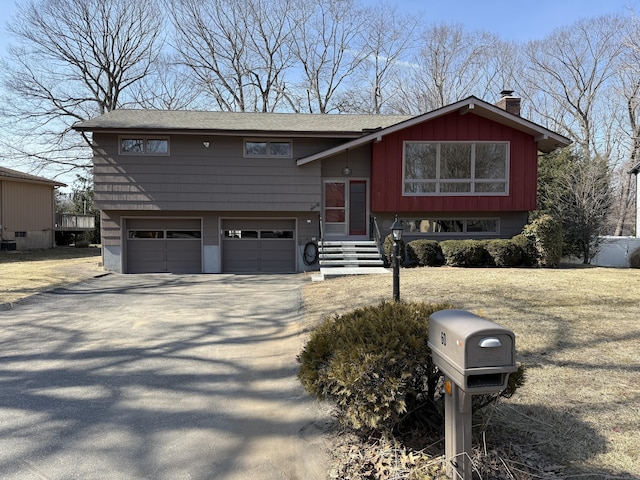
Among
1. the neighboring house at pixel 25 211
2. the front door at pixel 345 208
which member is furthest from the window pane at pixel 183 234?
the neighboring house at pixel 25 211

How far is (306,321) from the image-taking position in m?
7.20

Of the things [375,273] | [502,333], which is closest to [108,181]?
[375,273]

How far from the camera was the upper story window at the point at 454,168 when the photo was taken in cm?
1484

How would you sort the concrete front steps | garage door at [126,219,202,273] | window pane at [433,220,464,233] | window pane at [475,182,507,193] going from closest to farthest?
1. the concrete front steps
2. window pane at [475,182,507,193]
3. window pane at [433,220,464,233]
4. garage door at [126,219,202,273]

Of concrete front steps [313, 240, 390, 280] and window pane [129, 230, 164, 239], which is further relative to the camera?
window pane [129, 230, 164, 239]

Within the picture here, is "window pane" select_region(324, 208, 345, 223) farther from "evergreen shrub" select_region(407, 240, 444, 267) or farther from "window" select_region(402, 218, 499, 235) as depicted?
"evergreen shrub" select_region(407, 240, 444, 267)

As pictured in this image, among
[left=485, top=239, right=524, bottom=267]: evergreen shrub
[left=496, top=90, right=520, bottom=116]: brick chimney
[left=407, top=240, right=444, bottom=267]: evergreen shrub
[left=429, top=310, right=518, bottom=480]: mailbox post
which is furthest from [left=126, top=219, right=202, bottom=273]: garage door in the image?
[left=429, top=310, right=518, bottom=480]: mailbox post

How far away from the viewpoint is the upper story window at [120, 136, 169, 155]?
1484cm

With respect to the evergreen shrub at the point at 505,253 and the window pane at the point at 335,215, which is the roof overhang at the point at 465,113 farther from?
the evergreen shrub at the point at 505,253

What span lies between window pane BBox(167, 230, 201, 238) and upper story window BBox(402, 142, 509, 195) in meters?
7.71

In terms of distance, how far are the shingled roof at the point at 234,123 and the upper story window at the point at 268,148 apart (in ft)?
1.64

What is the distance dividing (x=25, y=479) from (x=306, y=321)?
15.6 ft

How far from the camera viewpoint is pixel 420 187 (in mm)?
14914

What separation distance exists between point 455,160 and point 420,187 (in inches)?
62.6
